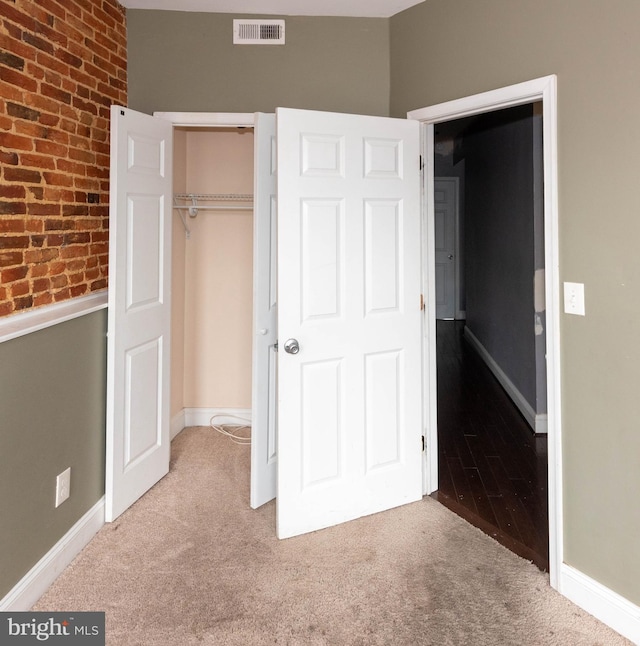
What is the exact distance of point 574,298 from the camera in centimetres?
212

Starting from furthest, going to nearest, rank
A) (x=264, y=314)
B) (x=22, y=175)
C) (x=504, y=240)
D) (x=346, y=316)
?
(x=504, y=240), (x=264, y=314), (x=346, y=316), (x=22, y=175)

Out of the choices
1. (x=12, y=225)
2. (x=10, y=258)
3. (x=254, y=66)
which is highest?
(x=254, y=66)

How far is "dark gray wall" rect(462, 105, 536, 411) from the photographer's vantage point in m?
4.48

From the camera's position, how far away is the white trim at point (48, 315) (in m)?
1.99

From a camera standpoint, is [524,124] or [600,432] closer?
[600,432]

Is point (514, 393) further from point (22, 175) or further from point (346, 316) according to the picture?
point (22, 175)

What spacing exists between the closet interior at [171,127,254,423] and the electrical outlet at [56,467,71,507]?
1.54 metres

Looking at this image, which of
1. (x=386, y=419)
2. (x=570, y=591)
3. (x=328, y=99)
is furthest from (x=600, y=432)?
(x=328, y=99)

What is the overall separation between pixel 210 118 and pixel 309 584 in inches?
94.5

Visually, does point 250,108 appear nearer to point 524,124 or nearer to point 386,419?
point 386,419

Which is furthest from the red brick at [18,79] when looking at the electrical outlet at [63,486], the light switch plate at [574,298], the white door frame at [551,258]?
the light switch plate at [574,298]

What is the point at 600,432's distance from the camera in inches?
81.8

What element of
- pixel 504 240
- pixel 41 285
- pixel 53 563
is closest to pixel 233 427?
pixel 53 563

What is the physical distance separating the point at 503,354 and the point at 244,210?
9.56 feet
